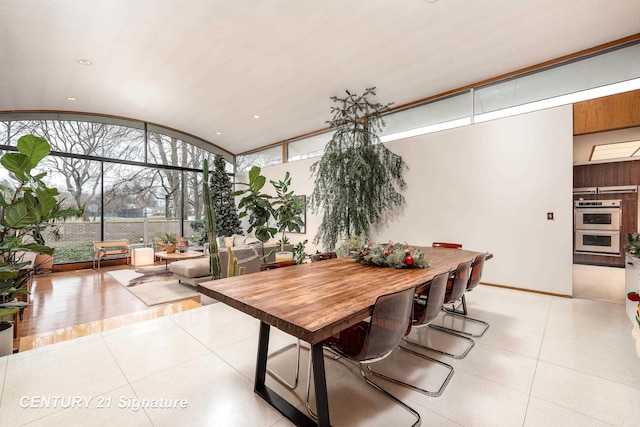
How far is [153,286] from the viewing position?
207 inches

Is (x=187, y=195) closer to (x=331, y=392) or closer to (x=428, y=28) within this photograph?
(x=428, y=28)

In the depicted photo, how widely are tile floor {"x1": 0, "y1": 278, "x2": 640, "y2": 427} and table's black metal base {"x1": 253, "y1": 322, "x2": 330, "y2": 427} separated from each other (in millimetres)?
62

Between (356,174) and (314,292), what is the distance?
11.7ft

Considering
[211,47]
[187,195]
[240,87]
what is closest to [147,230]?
[187,195]

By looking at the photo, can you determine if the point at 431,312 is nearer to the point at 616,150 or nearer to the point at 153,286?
the point at 153,286

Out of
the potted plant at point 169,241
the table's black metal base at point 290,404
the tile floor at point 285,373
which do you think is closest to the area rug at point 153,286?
the potted plant at point 169,241

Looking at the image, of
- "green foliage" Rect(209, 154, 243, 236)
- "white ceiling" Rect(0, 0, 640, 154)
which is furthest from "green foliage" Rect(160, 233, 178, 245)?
"white ceiling" Rect(0, 0, 640, 154)

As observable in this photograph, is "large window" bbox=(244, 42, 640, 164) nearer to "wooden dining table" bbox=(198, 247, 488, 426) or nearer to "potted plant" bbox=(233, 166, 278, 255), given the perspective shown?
"potted plant" bbox=(233, 166, 278, 255)

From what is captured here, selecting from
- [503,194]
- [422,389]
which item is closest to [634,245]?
[503,194]

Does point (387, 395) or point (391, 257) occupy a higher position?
point (391, 257)

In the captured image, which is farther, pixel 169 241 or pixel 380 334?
pixel 169 241

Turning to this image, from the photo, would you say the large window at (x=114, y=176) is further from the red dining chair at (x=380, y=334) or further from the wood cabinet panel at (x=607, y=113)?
the wood cabinet panel at (x=607, y=113)

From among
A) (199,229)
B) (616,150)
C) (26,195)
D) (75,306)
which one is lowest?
(75,306)

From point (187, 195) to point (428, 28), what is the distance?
7.70 metres
